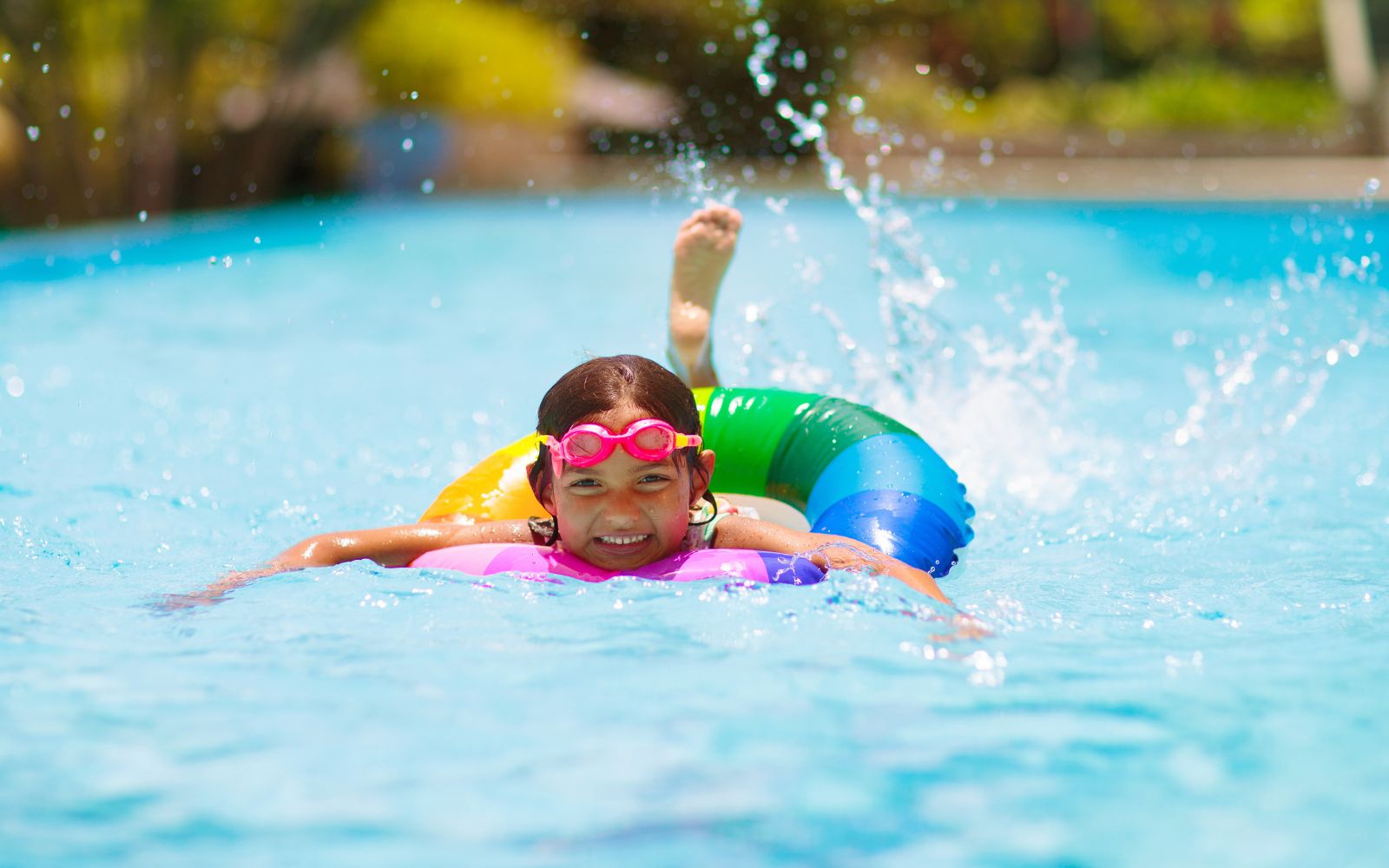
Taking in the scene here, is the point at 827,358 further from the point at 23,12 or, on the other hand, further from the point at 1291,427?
the point at 23,12

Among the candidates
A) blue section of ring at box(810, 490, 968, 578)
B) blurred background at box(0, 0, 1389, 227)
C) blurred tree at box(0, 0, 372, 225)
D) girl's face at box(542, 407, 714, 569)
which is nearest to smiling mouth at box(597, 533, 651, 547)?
girl's face at box(542, 407, 714, 569)

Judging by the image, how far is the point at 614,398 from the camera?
333cm

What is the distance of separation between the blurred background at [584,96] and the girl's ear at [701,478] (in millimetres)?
9241

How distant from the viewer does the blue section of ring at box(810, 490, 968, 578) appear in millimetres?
3531

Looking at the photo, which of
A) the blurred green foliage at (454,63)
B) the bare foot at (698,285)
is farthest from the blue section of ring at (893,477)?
the blurred green foliage at (454,63)

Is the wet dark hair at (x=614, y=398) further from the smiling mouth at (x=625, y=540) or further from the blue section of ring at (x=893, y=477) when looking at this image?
the blue section of ring at (x=893, y=477)

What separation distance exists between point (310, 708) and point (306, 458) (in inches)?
124

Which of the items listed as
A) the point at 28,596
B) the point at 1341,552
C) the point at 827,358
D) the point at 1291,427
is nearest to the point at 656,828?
the point at 28,596

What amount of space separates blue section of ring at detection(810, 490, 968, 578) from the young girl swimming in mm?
87

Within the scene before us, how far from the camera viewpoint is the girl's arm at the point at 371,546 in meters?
3.47

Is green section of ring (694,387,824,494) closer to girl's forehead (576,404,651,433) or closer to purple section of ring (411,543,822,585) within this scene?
purple section of ring (411,543,822,585)

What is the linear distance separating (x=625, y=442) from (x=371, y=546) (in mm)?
729

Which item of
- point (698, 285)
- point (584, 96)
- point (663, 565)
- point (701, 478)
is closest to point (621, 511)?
point (663, 565)

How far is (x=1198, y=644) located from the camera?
10.4ft
